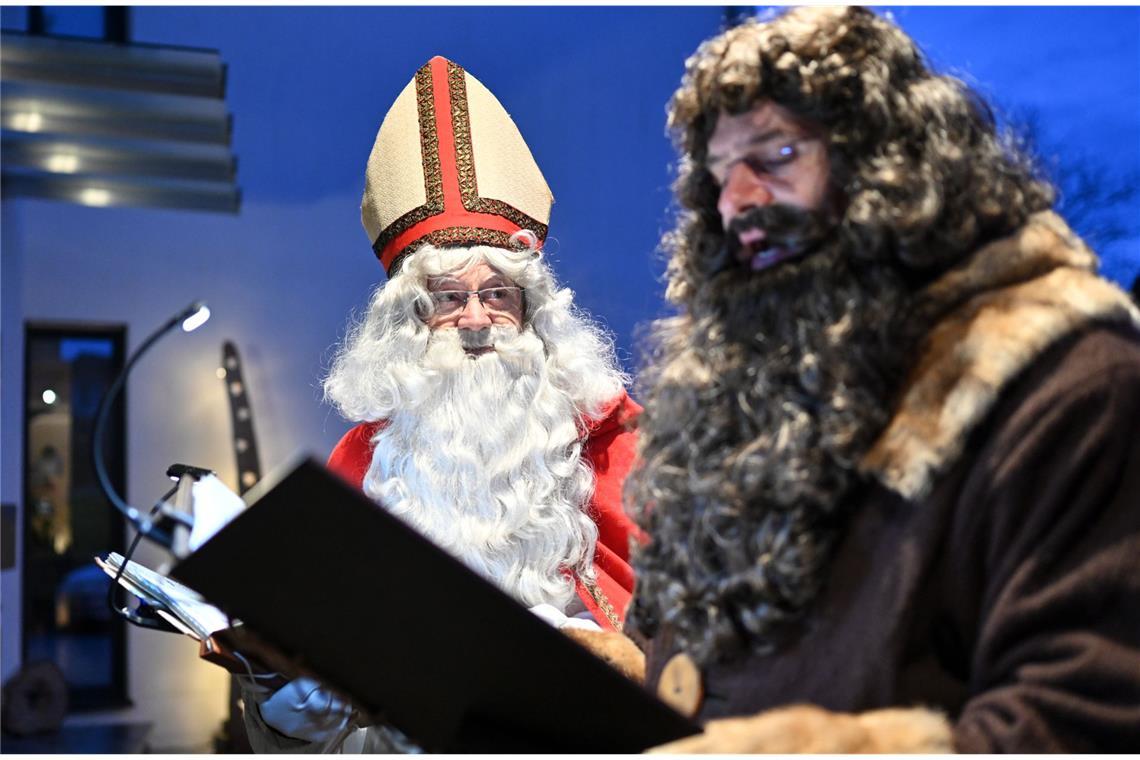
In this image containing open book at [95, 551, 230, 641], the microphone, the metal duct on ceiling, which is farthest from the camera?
the microphone

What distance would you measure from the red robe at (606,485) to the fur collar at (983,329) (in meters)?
1.25

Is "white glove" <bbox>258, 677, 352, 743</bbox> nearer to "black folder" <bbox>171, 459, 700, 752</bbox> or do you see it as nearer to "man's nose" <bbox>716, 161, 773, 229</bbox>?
"black folder" <bbox>171, 459, 700, 752</bbox>

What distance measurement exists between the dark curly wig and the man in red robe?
1143 mm

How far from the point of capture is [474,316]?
276 centimetres

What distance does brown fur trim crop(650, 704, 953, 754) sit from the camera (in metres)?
1.14

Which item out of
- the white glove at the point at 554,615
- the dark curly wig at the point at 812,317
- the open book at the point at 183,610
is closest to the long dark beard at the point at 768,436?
the dark curly wig at the point at 812,317

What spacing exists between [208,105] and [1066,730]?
Answer: 485 cm

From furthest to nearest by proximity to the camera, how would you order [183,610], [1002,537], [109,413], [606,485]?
1. [109,413]
2. [606,485]
3. [183,610]
4. [1002,537]

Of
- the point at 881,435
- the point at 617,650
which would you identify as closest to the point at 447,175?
the point at 617,650

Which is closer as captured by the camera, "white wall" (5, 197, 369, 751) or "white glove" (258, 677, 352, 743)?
"white glove" (258, 677, 352, 743)

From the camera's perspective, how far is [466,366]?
2.74 meters

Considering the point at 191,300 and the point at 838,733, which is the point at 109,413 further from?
the point at 838,733

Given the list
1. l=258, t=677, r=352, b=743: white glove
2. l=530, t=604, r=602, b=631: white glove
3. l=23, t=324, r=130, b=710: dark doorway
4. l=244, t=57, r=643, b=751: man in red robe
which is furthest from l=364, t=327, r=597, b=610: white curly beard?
l=23, t=324, r=130, b=710: dark doorway

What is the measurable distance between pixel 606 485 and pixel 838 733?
1.55 m
